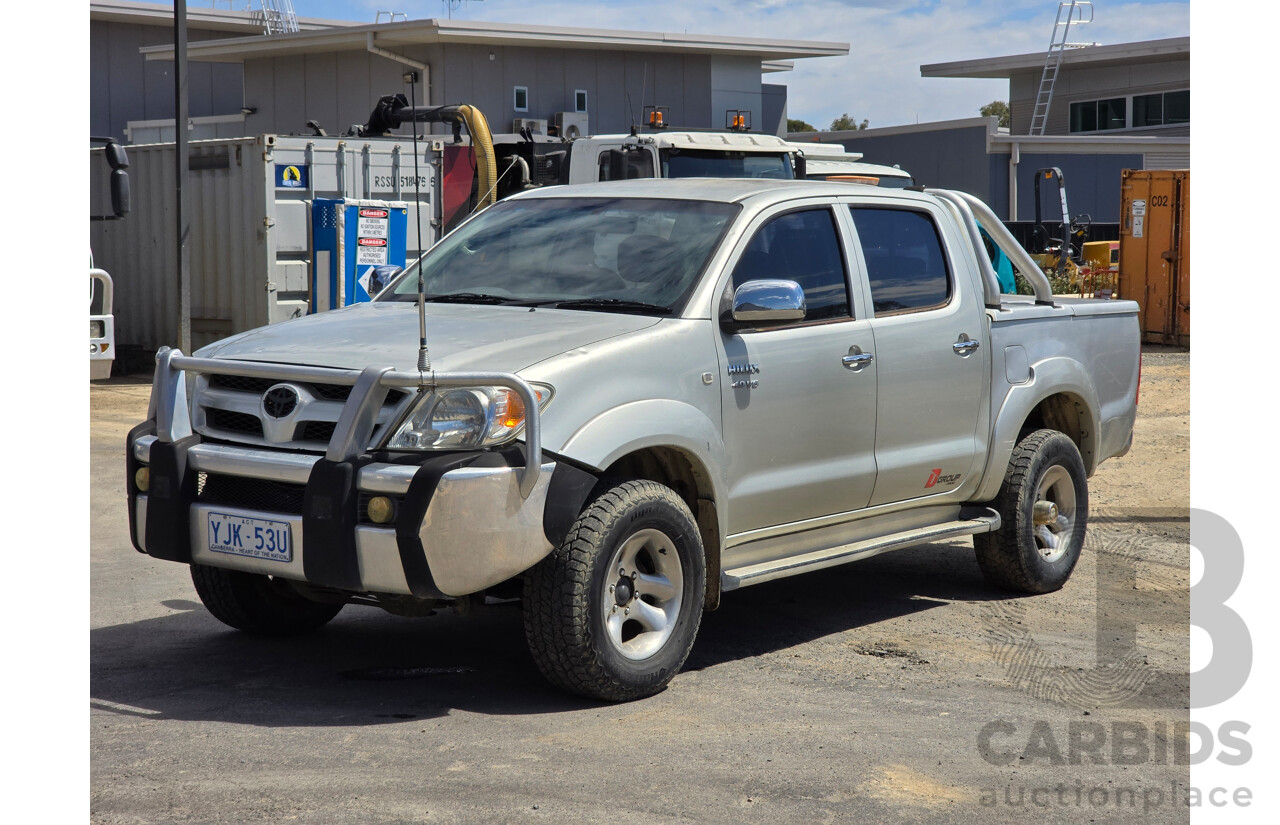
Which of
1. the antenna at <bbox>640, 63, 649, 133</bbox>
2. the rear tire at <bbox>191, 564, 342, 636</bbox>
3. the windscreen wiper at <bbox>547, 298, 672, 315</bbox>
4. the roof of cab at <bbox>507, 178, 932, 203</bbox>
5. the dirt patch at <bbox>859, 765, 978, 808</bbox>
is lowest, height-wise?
the dirt patch at <bbox>859, 765, 978, 808</bbox>

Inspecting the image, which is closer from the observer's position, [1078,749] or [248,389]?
[1078,749]

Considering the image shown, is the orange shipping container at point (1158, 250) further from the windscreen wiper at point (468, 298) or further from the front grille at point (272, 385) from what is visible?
the front grille at point (272, 385)

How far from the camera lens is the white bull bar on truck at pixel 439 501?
14.9 feet

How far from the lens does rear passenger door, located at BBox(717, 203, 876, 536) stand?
5.53m

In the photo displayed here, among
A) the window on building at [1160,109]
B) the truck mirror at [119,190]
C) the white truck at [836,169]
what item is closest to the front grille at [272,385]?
the truck mirror at [119,190]

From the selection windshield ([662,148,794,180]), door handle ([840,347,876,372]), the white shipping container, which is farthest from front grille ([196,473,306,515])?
the white shipping container

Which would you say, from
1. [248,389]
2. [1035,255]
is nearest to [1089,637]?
[248,389]

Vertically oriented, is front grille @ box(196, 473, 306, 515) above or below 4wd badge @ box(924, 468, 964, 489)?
above

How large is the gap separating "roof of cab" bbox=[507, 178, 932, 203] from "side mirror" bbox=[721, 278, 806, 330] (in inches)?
23.5

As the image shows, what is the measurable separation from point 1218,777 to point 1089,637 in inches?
70.4

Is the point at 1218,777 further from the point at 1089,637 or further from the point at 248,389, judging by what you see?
the point at 248,389

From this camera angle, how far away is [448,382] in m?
4.56

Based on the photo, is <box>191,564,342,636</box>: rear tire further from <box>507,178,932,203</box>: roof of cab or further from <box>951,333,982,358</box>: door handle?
<box>951,333,982,358</box>: door handle

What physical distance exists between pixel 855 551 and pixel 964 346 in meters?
1.20
